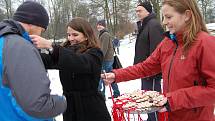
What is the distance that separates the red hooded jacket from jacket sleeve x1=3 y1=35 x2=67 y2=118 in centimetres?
82

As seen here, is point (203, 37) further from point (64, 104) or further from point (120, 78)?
point (64, 104)

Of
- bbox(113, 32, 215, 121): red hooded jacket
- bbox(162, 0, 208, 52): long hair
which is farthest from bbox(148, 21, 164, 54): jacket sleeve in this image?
bbox(162, 0, 208, 52): long hair

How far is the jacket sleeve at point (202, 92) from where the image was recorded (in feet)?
7.20

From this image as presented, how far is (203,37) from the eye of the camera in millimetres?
2287

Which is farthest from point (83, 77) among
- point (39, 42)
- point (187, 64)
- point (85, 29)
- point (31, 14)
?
point (187, 64)

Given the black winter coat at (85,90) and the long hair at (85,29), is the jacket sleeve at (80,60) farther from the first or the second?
the long hair at (85,29)

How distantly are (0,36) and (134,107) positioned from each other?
937 mm

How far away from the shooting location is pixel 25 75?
6.24 feet

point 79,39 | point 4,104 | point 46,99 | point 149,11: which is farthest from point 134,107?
point 149,11

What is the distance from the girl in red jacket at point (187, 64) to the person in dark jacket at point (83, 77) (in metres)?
0.81

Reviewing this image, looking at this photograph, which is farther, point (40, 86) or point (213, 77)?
point (213, 77)

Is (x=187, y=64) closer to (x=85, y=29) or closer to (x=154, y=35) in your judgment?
(x=85, y=29)

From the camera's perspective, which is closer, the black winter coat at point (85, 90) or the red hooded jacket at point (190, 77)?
the red hooded jacket at point (190, 77)

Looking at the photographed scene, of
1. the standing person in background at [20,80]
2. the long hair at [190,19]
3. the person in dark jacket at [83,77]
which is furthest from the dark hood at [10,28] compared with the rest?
the long hair at [190,19]
